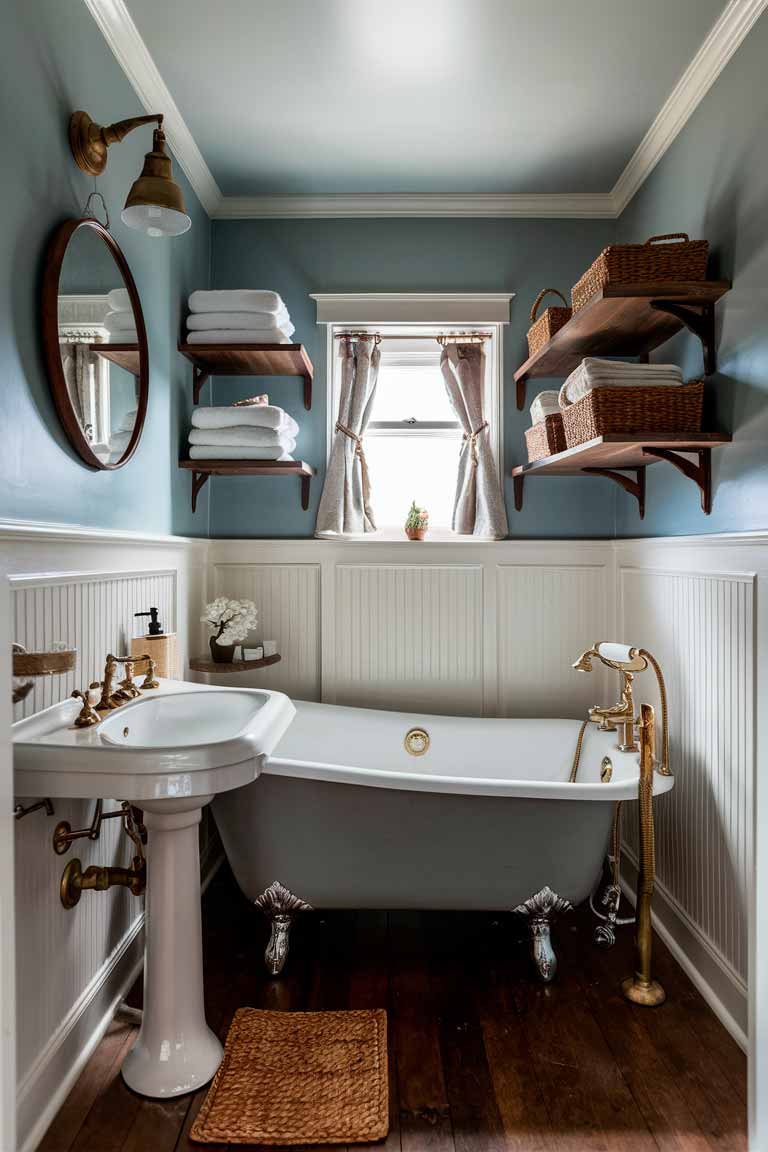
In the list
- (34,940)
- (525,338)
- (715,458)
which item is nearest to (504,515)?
(525,338)

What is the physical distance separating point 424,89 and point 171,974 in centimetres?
258

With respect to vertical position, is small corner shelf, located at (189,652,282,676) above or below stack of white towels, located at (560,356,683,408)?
below

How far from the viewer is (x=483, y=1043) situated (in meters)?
1.87

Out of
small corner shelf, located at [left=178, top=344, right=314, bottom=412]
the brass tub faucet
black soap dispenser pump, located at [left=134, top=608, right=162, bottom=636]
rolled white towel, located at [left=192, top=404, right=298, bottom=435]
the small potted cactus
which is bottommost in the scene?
the brass tub faucet

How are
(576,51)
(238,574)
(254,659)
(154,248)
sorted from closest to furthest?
1. (576,51)
2. (154,248)
3. (254,659)
4. (238,574)

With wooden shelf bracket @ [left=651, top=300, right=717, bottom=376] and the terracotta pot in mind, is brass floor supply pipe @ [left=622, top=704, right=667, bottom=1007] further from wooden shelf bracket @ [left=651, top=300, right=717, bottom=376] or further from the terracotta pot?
the terracotta pot

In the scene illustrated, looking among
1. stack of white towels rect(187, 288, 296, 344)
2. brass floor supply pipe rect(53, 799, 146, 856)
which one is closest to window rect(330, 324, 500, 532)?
stack of white towels rect(187, 288, 296, 344)

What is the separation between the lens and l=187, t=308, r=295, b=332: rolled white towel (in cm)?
267

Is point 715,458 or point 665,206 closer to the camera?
point 715,458

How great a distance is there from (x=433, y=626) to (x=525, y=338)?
4.15 feet

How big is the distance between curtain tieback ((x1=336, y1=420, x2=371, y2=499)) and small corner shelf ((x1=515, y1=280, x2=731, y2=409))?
72cm

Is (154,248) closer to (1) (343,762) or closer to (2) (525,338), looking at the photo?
(2) (525,338)

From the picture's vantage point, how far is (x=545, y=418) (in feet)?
8.69

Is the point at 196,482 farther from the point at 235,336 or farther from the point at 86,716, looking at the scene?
the point at 86,716
